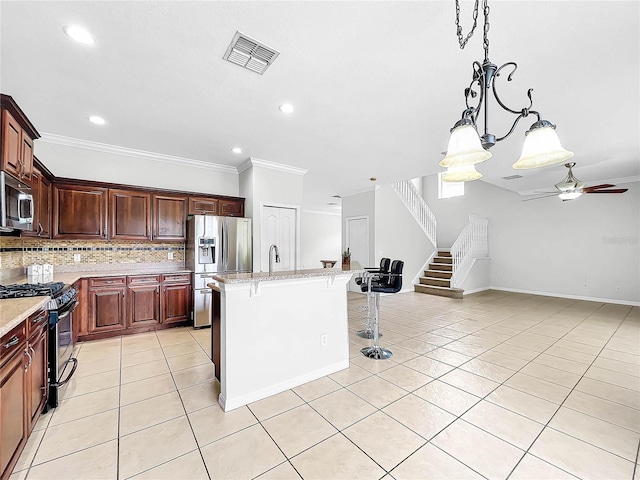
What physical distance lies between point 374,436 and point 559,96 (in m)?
3.57

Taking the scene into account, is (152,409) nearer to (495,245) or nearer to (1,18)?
(1,18)

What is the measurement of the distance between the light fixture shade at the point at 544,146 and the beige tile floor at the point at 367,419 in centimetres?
184

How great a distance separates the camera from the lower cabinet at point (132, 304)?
3.71m

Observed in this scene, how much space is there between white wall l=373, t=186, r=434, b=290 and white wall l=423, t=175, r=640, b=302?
7.08 feet

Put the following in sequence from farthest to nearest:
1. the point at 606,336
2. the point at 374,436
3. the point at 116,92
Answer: the point at 606,336
the point at 116,92
the point at 374,436

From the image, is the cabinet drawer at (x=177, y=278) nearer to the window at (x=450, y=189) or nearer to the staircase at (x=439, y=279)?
the staircase at (x=439, y=279)

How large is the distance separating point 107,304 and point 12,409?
8.46 ft

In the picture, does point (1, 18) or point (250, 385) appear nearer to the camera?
point (1, 18)

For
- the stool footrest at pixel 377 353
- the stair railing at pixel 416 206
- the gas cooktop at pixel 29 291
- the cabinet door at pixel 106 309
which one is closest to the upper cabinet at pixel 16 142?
the gas cooktop at pixel 29 291

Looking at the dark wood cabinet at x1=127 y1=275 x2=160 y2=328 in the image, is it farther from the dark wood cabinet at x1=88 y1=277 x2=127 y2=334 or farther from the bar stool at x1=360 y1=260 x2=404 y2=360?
the bar stool at x1=360 y1=260 x2=404 y2=360

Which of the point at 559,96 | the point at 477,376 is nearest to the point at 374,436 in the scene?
the point at 477,376

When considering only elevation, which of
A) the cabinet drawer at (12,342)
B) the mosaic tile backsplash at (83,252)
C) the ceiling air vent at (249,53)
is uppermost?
the ceiling air vent at (249,53)

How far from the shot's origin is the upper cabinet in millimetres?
2186

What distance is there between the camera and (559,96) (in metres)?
2.80
